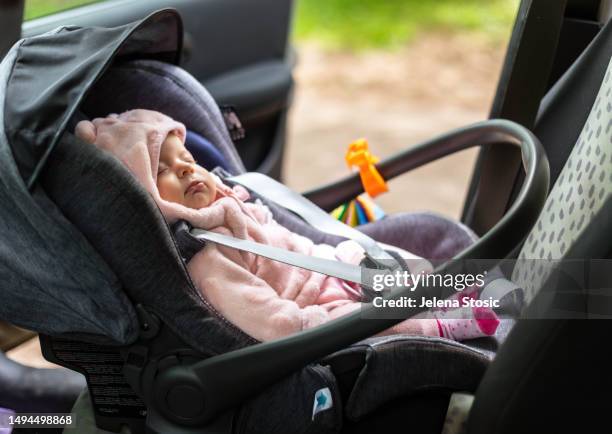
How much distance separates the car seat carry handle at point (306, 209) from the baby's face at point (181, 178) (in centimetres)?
12

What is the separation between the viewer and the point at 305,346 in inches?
40.4

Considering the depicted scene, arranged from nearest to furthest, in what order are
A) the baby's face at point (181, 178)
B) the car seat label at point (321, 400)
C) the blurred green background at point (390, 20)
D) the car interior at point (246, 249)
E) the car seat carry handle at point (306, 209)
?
the car interior at point (246, 249)
the car seat label at point (321, 400)
the baby's face at point (181, 178)
the car seat carry handle at point (306, 209)
the blurred green background at point (390, 20)

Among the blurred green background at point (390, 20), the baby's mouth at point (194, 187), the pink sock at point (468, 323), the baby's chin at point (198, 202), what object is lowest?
the blurred green background at point (390, 20)

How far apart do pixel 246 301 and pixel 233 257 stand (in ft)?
0.34

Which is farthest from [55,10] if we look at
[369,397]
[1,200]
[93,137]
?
[369,397]

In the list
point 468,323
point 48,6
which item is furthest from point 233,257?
point 48,6

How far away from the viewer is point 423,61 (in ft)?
14.3

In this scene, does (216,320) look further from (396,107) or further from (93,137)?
(396,107)

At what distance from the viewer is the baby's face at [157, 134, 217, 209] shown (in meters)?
1.25

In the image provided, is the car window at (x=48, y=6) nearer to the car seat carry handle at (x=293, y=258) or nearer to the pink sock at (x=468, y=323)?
the car seat carry handle at (x=293, y=258)

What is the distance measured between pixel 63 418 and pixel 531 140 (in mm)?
895

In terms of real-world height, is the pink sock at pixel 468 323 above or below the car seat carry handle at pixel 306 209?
below

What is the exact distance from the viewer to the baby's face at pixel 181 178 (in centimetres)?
125

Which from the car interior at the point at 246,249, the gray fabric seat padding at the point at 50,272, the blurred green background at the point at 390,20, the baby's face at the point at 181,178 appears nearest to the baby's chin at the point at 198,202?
the baby's face at the point at 181,178
